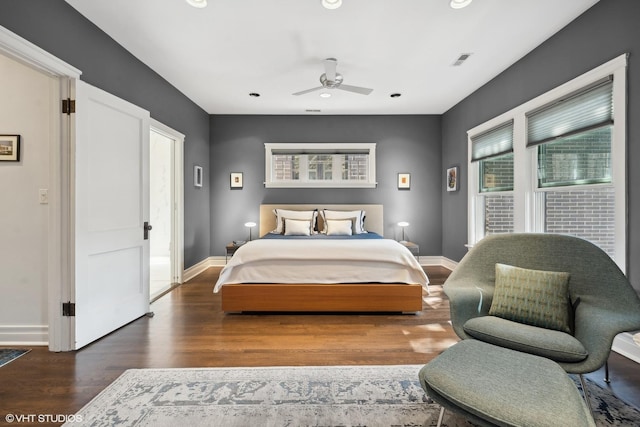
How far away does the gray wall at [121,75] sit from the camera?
203 cm

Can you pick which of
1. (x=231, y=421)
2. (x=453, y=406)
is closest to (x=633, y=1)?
(x=453, y=406)

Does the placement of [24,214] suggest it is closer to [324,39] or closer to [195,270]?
[195,270]

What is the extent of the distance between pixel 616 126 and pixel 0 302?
4.90 m

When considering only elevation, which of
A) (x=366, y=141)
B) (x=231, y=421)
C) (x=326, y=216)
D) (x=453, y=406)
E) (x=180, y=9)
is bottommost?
(x=231, y=421)

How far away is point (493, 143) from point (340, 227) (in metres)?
2.30

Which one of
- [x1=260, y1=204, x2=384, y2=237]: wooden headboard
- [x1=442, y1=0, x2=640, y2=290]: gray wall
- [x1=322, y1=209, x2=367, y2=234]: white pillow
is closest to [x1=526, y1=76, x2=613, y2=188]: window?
[x1=442, y1=0, x2=640, y2=290]: gray wall

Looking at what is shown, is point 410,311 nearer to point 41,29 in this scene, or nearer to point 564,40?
point 564,40

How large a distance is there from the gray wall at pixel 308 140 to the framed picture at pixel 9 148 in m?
3.00

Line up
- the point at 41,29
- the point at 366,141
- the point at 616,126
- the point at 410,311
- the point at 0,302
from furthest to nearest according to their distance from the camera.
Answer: the point at 366,141, the point at 410,311, the point at 0,302, the point at 616,126, the point at 41,29

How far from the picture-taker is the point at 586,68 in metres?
2.50

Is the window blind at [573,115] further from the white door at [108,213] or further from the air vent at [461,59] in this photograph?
the white door at [108,213]

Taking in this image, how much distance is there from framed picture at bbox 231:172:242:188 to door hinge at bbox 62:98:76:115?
3.05 metres

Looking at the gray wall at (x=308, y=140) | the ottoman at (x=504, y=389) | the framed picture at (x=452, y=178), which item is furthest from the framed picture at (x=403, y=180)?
Result: the ottoman at (x=504, y=389)

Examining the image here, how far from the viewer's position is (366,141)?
210 inches
